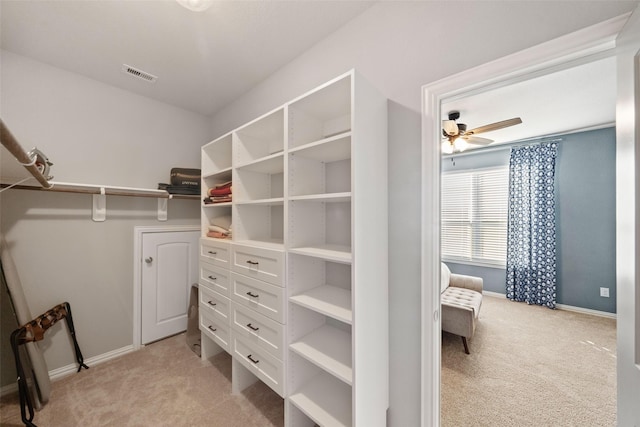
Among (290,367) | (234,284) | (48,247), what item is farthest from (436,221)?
(48,247)

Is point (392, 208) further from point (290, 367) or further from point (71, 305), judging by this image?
point (71, 305)

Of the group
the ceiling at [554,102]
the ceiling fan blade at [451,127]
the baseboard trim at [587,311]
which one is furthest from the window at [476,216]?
the ceiling fan blade at [451,127]

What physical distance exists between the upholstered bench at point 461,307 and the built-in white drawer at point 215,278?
184 cm

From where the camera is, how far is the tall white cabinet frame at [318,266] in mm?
1161

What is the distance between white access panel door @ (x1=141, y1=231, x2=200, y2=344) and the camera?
2490 millimetres

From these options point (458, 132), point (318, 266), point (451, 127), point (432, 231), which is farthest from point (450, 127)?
point (318, 266)

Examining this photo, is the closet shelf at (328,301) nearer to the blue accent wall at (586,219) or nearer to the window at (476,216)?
the window at (476,216)

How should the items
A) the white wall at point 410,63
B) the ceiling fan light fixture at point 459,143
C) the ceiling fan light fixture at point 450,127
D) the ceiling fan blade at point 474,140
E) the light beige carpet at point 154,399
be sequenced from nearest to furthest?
the white wall at point 410,63 < the light beige carpet at point 154,399 < the ceiling fan light fixture at point 450,127 < the ceiling fan light fixture at point 459,143 < the ceiling fan blade at point 474,140

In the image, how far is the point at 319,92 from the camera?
4.17 feet

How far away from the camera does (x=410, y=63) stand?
1.31 metres

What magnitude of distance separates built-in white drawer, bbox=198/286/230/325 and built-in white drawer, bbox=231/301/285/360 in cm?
11

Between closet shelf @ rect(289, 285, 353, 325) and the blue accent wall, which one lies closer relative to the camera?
closet shelf @ rect(289, 285, 353, 325)

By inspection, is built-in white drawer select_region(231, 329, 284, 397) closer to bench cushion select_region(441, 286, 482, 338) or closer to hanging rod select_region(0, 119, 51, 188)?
hanging rod select_region(0, 119, 51, 188)

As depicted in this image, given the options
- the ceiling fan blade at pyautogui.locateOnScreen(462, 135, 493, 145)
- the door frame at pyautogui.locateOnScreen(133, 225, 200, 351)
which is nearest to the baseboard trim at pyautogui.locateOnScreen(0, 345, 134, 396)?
the door frame at pyautogui.locateOnScreen(133, 225, 200, 351)
